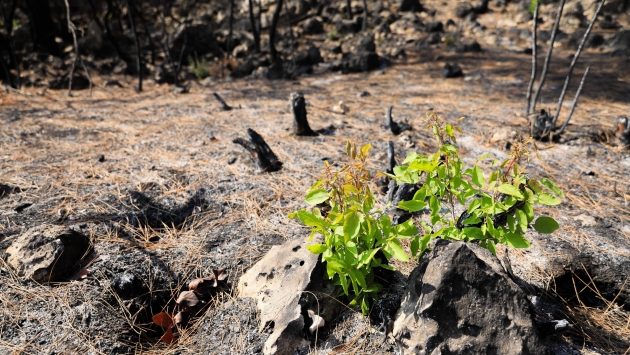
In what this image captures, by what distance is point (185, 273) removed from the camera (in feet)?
7.77

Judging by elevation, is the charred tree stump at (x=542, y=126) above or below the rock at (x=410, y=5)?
below

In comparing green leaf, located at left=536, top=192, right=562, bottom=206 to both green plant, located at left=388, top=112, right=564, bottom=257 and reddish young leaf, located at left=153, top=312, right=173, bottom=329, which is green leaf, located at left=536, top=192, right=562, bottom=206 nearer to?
green plant, located at left=388, top=112, right=564, bottom=257

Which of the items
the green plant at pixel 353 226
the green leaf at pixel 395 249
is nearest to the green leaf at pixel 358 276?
the green plant at pixel 353 226

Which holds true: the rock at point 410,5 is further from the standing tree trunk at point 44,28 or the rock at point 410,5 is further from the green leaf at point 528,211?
→ the green leaf at point 528,211

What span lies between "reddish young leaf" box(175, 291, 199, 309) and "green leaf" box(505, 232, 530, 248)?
1639 millimetres

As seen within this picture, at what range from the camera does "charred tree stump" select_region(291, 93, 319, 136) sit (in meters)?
4.20

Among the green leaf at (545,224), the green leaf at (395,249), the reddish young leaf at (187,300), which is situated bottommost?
the reddish young leaf at (187,300)

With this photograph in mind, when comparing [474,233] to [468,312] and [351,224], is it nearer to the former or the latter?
[468,312]

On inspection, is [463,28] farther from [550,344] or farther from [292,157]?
[550,344]

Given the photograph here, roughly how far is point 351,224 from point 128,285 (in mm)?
1508

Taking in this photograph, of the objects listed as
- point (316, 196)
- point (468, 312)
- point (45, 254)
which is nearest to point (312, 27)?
point (45, 254)

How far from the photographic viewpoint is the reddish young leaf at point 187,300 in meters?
2.17

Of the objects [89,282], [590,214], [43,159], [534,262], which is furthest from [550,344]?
[43,159]

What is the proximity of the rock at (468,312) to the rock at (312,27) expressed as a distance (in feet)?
42.7
